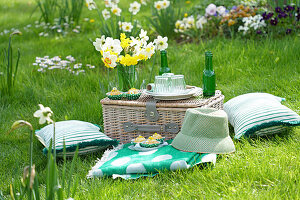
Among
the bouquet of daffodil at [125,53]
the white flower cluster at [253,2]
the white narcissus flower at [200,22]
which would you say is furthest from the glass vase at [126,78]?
the white flower cluster at [253,2]

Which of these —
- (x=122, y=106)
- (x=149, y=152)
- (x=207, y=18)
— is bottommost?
(x=149, y=152)

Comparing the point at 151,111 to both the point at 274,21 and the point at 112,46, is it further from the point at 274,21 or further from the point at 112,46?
the point at 274,21

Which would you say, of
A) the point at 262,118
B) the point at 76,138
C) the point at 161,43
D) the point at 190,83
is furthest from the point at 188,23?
the point at 76,138

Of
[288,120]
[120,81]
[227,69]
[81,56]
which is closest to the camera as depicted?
[288,120]

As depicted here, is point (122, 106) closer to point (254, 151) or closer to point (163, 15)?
point (254, 151)

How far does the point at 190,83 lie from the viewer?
3.82 metres

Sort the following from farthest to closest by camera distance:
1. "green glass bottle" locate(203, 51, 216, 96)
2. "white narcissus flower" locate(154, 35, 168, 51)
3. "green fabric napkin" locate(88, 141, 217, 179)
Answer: "white narcissus flower" locate(154, 35, 168, 51) < "green glass bottle" locate(203, 51, 216, 96) < "green fabric napkin" locate(88, 141, 217, 179)

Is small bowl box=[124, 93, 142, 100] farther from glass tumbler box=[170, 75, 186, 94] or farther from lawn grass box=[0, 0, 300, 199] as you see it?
lawn grass box=[0, 0, 300, 199]

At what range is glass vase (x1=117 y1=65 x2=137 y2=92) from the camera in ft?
9.45

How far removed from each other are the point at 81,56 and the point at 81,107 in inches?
66.4

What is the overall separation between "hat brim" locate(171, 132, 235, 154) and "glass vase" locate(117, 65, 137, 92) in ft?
2.29

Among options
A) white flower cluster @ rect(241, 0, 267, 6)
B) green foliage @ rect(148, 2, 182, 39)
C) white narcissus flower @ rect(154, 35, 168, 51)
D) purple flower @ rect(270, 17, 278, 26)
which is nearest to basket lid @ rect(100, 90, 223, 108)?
white narcissus flower @ rect(154, 35, 168, 51)

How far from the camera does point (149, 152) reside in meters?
2.43

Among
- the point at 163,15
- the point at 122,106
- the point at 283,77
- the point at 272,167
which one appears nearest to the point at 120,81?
the point at 122,106
